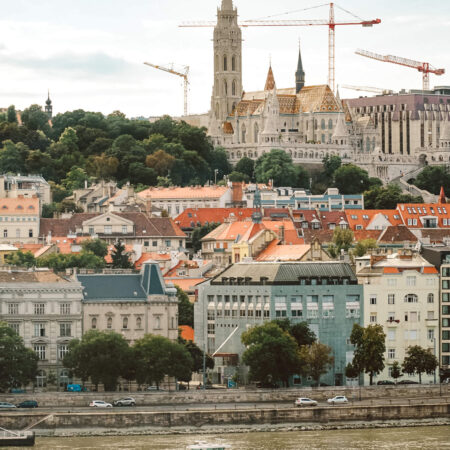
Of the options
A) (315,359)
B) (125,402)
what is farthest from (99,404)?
(315,359)

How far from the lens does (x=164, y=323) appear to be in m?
81.9

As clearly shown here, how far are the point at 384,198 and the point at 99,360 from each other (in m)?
88.5

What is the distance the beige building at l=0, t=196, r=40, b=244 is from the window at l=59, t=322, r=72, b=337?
56497mm

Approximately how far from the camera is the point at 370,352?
268 ft

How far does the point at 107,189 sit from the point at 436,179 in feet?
129

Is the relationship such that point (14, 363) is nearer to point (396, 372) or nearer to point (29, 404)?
point (29, 404)

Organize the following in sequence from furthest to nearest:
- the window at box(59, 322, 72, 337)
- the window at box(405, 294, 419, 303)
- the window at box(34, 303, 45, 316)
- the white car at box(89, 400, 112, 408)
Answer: the window at box(405, 294, 419, 303) → the window at box(59, 322, 72, 337) → the window at box(34, 303, 45, 316) → the white car at box(89, 400, 112, 408)

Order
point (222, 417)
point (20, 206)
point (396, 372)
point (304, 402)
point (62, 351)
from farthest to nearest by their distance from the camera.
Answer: point (20, 206) → point (396, 372) → point (62, 351) → point (304, 402) → point (222, 417)

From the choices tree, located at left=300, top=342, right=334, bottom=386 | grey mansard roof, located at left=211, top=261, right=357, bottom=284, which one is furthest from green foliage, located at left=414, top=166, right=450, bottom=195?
tree, located at left=300, top=342, right=334, bottom=386

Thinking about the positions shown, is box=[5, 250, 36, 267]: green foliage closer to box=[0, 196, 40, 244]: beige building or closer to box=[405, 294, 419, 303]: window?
box=[0, 196, 40, 244]: beige building

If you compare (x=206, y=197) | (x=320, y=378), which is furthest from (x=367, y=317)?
(x=206, y=197)

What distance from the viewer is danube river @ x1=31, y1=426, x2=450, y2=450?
227ft

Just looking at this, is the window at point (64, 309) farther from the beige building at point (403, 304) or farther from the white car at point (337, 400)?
the beige building at point (403, 304)

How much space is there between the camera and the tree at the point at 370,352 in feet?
268
